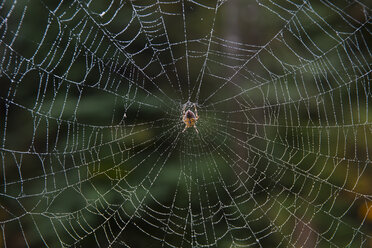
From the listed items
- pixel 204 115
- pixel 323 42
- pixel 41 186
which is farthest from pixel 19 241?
pixel 323 42

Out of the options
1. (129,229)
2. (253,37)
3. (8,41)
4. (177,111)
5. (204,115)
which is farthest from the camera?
(129,229)

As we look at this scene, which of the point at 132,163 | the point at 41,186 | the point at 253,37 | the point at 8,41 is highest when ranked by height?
the point at 253,37

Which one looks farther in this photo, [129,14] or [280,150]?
[280,150]

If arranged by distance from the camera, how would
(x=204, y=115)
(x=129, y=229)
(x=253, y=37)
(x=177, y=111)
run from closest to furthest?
(x=177, y=111) → (x=204, y=115) → (x=253, y=37) → (x=129, y=229)

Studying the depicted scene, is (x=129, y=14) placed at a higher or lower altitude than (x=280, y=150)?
higher

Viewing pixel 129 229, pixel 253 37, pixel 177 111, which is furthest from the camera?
pixel 129 229

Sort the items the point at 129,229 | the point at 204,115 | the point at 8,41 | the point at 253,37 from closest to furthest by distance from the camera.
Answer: the point at 204,115 < the point at 8,41 < the point at 253,37 < the point at 129,229

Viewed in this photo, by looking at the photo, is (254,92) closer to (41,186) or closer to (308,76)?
(308,76)

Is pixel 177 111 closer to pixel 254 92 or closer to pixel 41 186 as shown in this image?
pixel 254 92

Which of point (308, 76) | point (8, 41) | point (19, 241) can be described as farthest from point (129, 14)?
point (19, 241)
